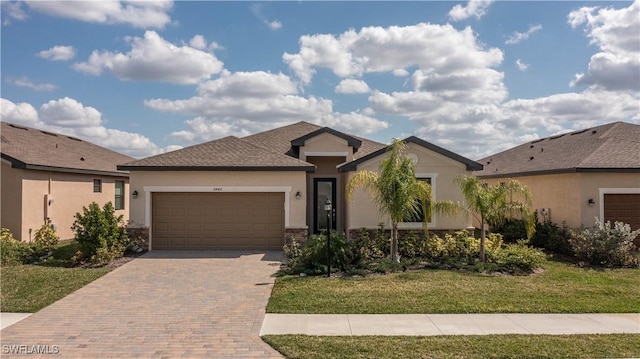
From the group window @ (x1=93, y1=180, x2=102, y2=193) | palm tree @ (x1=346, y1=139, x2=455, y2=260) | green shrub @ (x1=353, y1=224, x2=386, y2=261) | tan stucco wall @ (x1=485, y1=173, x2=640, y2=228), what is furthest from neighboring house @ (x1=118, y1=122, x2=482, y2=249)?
window @ (x1=93, y1=180, x2=102, y2=193)

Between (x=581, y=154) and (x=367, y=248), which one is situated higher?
(x=581, y=154)

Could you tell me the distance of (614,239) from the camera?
40.8 ft

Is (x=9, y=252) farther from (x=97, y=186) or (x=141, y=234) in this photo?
(x=97, y=186)

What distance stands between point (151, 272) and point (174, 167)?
415 cm

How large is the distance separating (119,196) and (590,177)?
20450 millimetres

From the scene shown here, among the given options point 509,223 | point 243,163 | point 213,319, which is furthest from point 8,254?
point 509,223

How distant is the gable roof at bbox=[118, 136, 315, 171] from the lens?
46.9 ft

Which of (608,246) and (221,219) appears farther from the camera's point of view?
(221,219)

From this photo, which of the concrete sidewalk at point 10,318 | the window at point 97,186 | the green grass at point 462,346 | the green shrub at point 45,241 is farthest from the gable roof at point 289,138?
the green grass at point 462,346

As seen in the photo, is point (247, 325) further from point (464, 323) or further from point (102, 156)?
point (102, 156)

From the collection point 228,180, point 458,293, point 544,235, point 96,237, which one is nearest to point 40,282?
point 96,237

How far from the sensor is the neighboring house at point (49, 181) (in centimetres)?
1491

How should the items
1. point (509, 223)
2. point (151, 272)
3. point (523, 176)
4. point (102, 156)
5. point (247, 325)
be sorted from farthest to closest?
1. point (102, 156)
2. point (523, 176)
3. point (509, 223)
4. point (151, 272)
5. point (247, 325)

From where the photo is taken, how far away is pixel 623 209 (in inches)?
584
